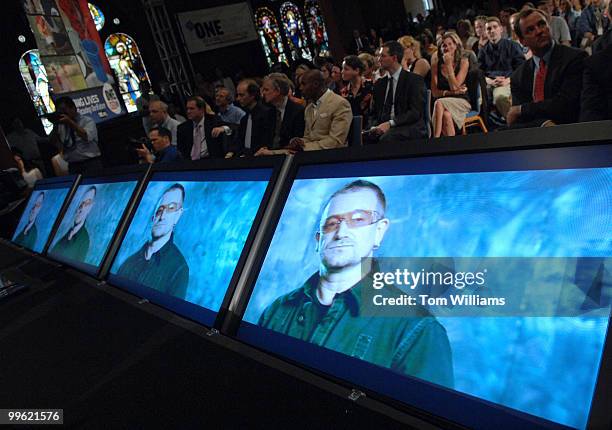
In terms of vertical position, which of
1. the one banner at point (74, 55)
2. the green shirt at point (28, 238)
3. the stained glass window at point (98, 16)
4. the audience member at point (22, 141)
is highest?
the stained glass window at point (98, 16)

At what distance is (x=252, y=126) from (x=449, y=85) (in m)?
2.03

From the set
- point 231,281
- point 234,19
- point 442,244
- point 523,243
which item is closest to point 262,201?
point 231,281

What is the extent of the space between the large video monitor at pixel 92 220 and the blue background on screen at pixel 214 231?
0.57 m

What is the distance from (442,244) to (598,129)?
31cm

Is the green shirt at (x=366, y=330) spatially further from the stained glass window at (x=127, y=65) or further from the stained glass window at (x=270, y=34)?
the stained glass window at (x=270, y=34)

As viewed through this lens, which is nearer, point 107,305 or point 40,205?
point 107,305

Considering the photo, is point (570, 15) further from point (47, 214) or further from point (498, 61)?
point (47, 214)

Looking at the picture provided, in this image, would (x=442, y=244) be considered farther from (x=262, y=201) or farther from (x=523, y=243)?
(x=262, y=201)

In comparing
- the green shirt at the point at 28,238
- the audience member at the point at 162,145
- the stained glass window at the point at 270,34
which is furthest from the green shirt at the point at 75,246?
the stained glass window at the point at 270,34

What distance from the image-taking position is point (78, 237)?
2.48 m

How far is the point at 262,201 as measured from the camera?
52.7 inches

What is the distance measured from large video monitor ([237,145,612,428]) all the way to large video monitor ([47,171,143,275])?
4.07ft

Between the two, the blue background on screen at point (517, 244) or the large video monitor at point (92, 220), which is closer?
the blue background on screen at point (517, 244)

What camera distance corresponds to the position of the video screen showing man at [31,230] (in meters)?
3.16
